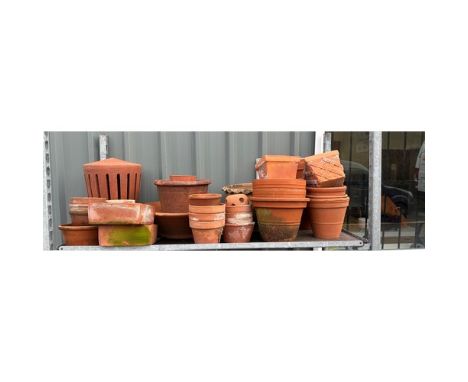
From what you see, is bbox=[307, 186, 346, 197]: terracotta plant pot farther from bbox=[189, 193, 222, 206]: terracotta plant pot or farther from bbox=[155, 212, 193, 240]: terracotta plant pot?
bbox=[155, 212, 193, 240]: terracotta plant pot

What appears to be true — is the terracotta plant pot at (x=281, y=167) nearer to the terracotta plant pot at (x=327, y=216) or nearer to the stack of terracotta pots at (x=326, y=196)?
the stack of terracotta pots at (x=326, y=196)

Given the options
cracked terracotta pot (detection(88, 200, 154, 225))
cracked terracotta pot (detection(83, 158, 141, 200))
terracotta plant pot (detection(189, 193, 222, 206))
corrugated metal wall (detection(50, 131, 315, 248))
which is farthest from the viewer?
corrugated metal wall (detection(50, 131, 315, 248))

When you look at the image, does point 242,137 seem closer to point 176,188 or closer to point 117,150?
point 176,188

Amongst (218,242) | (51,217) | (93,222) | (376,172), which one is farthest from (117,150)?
(376,172)

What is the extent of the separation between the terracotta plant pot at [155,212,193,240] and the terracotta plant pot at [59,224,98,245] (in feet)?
1.45

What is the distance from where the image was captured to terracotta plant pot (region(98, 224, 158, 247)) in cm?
208

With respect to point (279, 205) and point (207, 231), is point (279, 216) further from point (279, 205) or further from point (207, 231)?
→ point (207, 231)

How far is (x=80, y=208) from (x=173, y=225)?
2.20 ft

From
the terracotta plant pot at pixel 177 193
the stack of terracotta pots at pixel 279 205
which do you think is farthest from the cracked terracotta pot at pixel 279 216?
the terracotta plant pot at pixel 177 193

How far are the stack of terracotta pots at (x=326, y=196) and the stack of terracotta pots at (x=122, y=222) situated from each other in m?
1.16

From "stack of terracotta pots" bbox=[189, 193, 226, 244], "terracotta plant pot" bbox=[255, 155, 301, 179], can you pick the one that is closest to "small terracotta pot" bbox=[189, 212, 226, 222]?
"stack of terracotta pots" bbox=[189, 193, 226, 244]

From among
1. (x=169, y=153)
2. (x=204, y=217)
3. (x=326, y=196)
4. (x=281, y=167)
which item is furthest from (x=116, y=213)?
(x=326, y=196)

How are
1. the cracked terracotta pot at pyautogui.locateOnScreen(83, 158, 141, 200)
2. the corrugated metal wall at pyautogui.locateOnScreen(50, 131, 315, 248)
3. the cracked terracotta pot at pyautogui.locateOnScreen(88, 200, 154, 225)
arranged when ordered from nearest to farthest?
the cracked terracotta pot at pyautogui.locateOnScreen(88, 200, 154, 225) → the cracked terracotta pot at pyautogui.locateOnScreen(83, 158, 141, 200) → the corrugated metal wall at pyautogui.locateOnScreen(50, 131, 315, 248)

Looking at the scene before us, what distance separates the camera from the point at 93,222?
2.06 metres
